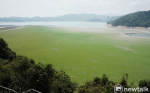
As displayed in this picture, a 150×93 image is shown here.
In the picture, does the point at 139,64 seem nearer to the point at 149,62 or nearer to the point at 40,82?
the point at 149,62

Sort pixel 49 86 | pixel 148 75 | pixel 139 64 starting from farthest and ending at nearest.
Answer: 1. pixel 139 64
2. pixel 148 75
3. pixel 49 86

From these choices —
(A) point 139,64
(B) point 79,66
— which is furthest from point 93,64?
(A) point 139,64

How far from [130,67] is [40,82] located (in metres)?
8.04

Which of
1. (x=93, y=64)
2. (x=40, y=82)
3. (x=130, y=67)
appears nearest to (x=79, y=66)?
(x=93, y=64)

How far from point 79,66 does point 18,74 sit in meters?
5.73

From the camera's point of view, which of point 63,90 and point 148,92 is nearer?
point 148,92

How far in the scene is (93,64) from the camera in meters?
9.99

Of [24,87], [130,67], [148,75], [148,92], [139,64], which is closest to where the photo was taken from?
[148,92]

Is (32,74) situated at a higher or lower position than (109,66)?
higher

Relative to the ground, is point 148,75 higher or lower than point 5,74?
lower

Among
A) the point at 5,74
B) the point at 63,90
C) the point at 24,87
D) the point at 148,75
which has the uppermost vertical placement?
the point at 5,74

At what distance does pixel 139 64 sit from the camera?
32.4ft

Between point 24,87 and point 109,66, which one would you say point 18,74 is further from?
point 109,66

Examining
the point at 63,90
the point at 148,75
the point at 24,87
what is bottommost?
the point at 148,75
